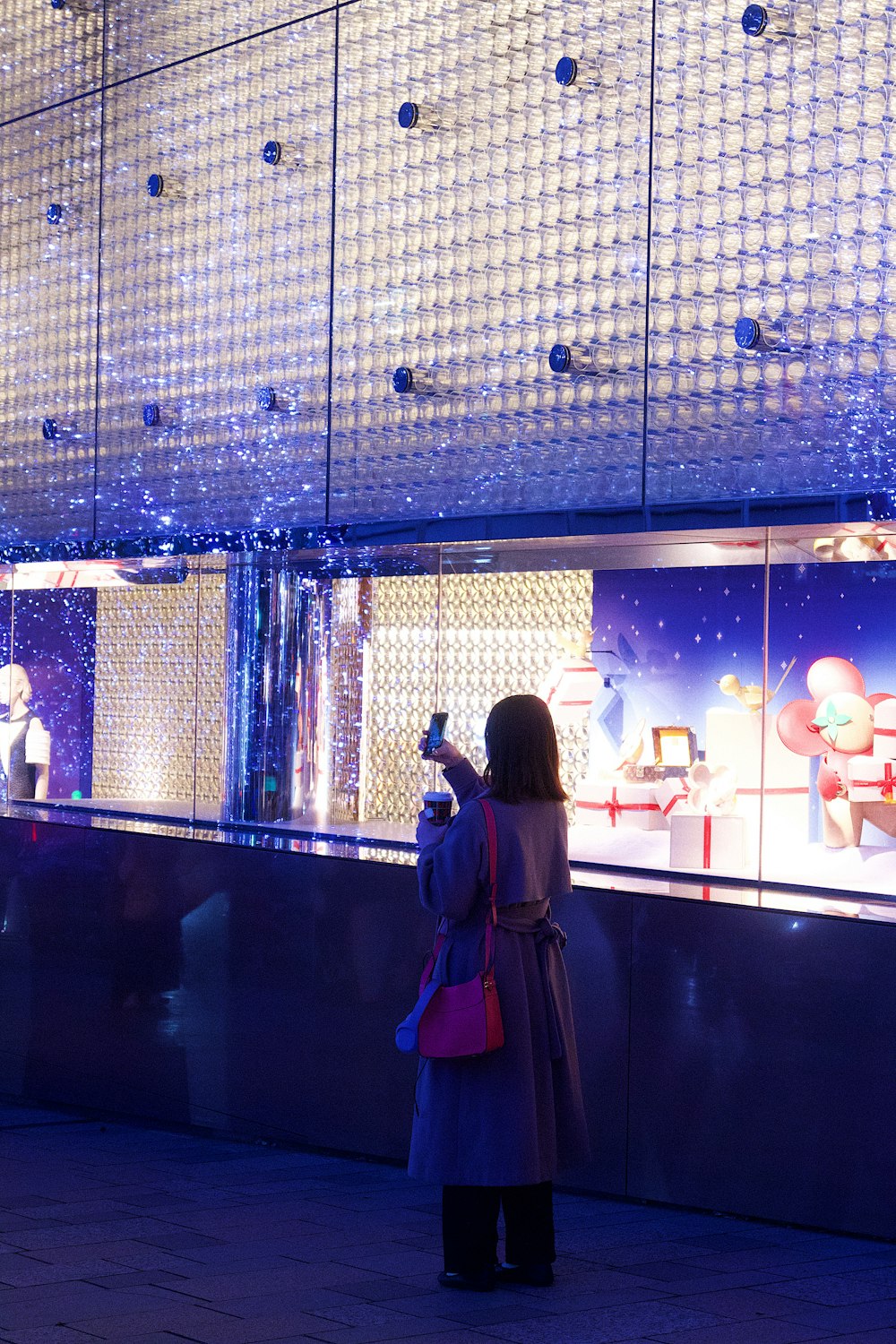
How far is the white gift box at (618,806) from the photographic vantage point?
21.9ft

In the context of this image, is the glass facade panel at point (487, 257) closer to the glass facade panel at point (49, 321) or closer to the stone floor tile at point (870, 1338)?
the glass facade panel at point (49, 321)

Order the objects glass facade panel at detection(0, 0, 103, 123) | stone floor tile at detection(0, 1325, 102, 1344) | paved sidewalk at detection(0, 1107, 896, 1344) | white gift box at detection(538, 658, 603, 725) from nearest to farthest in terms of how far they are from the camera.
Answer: stone floor tile at detection(0, 1325, 102, 1344)
paved sidewalk at detection(0, 1107, 896, 1344)
white gift box at detection(538, 658, 603, 725)
glass facade panel at detection(0, 0, 103, 123)

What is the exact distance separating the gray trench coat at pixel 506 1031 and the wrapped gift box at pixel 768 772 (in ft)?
4.93

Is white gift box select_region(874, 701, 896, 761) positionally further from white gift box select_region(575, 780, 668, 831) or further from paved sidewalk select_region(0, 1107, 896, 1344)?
paved sidewalk select_region(0, 1107, 896, 1344)

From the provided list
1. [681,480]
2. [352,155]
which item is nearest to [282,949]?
[681,480]

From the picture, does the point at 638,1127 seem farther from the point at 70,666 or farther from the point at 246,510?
the point at 70,666

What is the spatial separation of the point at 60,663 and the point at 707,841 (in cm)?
431

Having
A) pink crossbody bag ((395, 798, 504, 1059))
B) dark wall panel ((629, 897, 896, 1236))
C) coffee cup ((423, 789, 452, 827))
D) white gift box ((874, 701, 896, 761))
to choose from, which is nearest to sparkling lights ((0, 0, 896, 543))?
white gift box ((874, 701, 896, 761))

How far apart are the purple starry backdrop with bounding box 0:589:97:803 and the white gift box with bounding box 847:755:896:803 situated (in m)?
4.50

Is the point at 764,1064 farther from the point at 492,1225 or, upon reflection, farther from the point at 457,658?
the point at 457,658

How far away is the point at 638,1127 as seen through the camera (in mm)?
5930

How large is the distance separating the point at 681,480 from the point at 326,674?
7.71 ft

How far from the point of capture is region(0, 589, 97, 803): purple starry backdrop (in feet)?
30.7

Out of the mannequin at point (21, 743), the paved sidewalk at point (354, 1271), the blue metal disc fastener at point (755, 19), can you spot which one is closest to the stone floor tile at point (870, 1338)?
the paved sidewalk at point (354, 1271)
